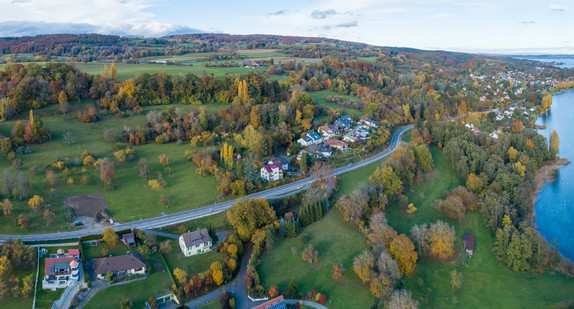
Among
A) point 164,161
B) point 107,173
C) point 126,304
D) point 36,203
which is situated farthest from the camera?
point 164,161

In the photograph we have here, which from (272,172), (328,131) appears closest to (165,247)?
(272,172)

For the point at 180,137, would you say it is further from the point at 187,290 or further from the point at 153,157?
the point at 187,290

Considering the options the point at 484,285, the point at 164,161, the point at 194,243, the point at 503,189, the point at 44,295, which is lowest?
the point at 484,285

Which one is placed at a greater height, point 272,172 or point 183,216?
point 272,172

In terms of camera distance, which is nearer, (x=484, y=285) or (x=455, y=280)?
(x=455, y=280)

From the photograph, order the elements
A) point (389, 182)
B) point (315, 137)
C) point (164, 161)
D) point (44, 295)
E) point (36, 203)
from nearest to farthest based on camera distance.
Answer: point (44, 295) < point (36, 203) < point (389, 182) < point (164, 161) < point (315, 137)

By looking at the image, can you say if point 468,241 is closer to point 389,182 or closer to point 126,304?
point 389,182

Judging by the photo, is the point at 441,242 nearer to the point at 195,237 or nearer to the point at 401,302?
the point at 401,302

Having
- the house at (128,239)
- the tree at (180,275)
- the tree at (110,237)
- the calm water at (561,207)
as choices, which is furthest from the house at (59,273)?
the calm water at (561,207)

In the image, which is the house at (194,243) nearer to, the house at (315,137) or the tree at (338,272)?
the tree at (338,272)
